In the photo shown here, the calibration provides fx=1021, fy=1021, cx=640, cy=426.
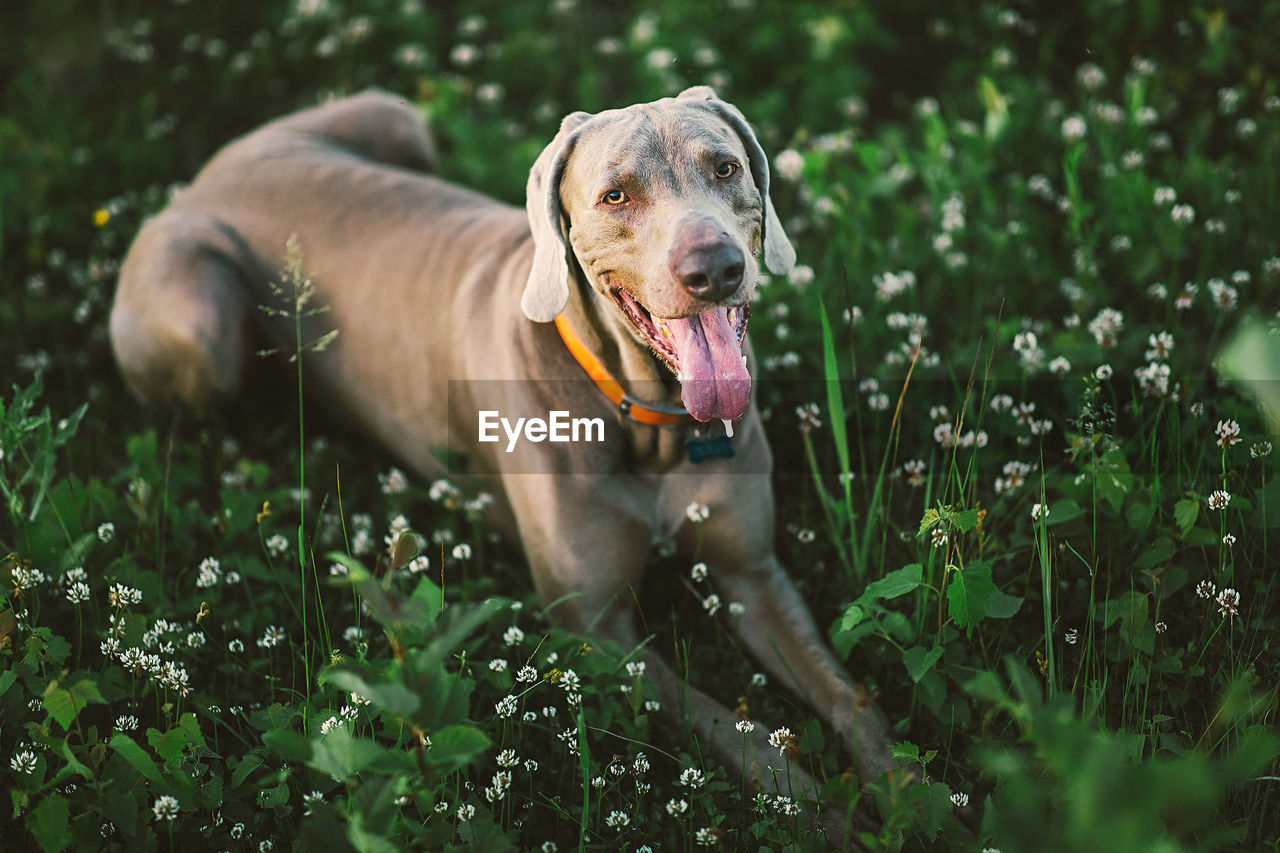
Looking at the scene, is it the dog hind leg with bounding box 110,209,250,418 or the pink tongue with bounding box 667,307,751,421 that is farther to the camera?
the dog hind leg with bounding box 110,209,250,418

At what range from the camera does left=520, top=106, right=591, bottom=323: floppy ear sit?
217 centimetres

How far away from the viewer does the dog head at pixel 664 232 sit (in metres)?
1.99

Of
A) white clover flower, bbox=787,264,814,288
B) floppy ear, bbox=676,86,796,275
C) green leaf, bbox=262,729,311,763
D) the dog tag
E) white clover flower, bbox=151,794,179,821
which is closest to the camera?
green leaf, bbox=262,729,311,763

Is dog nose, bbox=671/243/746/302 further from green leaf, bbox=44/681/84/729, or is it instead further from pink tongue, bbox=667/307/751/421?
green leaf, bbox=44/681/84/729

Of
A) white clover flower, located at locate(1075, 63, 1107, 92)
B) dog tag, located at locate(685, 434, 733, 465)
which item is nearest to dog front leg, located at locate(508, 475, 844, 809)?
dog tag, located at locate(685, 434, 733, 465)

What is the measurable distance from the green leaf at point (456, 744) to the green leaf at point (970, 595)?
999 millimetres

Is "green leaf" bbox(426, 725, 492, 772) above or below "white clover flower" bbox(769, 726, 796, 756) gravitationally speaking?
above

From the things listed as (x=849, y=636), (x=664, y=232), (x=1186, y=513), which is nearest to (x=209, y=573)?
(x=664, y=232)

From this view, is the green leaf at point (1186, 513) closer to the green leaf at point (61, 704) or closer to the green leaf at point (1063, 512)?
the green leaf at point (1063, 512)

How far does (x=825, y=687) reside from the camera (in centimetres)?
229

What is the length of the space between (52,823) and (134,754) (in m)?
0.15

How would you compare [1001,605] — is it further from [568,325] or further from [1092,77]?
[1092,77]

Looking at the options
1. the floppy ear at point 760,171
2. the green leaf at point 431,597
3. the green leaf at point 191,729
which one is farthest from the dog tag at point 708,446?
the green leaf at point 191,729

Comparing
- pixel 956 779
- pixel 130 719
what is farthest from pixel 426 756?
pixel 956 779
